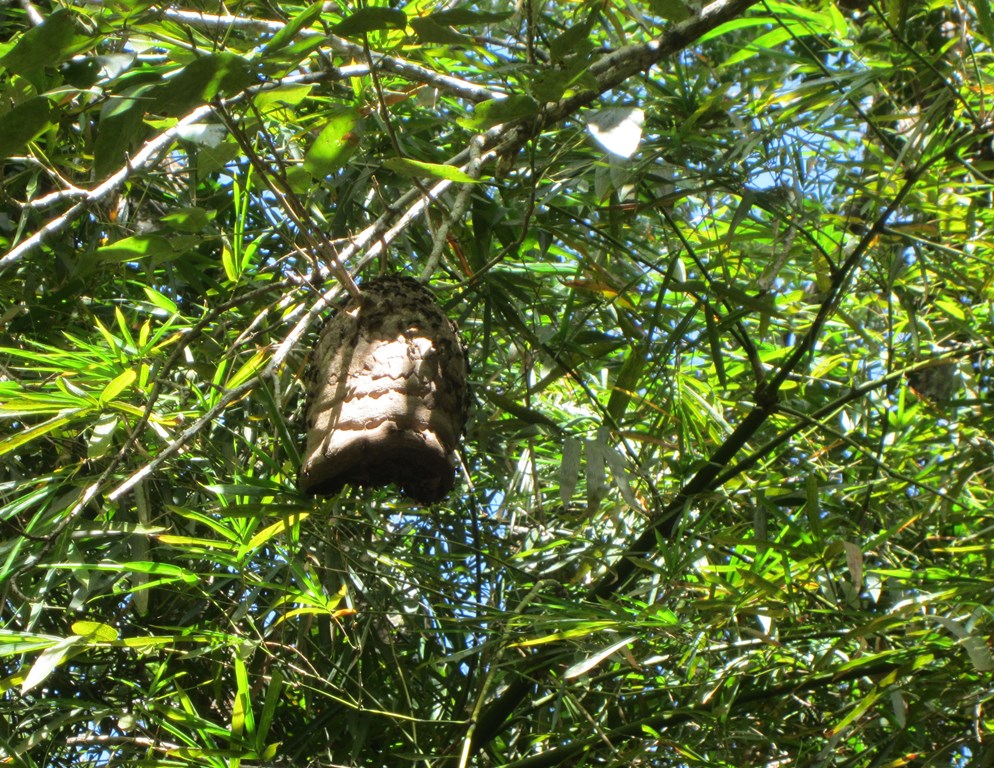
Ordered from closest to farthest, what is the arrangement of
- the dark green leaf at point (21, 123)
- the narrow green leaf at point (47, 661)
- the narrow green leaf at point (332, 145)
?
the dark green leaf at point (21, 123) < the narrow green leaf at point (332, 145) < the narrow green leaf at point (47, 661)

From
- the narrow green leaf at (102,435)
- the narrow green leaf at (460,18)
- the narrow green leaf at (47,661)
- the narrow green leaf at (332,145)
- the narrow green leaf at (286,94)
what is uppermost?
the narrow green leaf at (460,18)

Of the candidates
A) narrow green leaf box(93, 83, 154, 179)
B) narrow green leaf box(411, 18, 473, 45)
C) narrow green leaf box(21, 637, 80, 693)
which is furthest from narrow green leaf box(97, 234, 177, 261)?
narrow green leaf box(21, 637, 80, 693)

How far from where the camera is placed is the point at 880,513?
4.14 ft

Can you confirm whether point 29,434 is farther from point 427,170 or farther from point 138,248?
point 427,170

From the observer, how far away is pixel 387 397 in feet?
2.47

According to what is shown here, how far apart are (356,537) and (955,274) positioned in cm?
72

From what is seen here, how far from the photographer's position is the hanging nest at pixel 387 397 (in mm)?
744

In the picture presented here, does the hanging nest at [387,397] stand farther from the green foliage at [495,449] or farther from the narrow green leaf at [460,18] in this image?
the narrow green leaf at [460,18]

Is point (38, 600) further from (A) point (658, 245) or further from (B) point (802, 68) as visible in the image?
(B) point (802, 68)

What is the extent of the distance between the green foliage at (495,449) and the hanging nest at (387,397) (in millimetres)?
42

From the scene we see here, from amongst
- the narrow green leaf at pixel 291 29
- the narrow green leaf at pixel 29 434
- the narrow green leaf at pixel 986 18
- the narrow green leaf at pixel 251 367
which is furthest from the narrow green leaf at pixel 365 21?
the narrow green leaf at pixel 986 18

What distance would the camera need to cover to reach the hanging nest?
74 cm

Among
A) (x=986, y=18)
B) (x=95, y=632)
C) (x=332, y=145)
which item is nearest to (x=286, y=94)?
(x=332, y=145)

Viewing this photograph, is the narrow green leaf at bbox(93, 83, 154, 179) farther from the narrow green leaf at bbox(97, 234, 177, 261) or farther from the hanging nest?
the hanging nest
